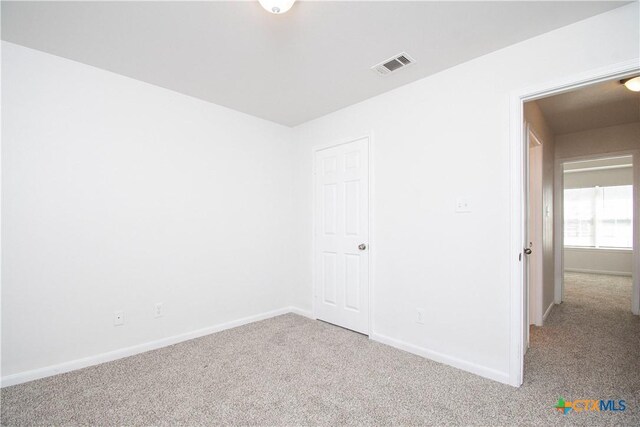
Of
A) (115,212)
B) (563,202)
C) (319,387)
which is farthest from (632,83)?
(115,212)

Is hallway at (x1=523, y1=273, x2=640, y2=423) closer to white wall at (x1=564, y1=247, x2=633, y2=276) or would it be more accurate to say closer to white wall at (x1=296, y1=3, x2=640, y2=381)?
white wall at (x1=296, y1=3, x2=640, y2=381)

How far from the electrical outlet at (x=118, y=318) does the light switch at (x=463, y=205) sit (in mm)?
3106

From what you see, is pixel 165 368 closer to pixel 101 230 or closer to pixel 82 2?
pixel 101 230

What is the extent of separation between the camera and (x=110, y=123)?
257cm

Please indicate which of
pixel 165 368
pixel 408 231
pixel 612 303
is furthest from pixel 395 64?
pixel 612 303

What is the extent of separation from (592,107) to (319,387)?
4266mm

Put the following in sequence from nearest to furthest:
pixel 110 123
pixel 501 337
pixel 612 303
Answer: pixel 501 337, pixel 110 123, pixel 612 303

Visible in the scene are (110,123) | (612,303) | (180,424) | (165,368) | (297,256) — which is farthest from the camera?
(612,303)

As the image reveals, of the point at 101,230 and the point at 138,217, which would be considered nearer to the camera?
the point at 101,230

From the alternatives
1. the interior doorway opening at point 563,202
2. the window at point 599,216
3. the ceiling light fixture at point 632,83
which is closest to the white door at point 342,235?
the interior doorway opening at point 563,202

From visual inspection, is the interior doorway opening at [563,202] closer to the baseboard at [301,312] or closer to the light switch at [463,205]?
the light switch at [463,205]

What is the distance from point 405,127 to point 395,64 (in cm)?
60

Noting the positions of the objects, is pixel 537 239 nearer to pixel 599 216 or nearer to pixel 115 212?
pixel 115 212

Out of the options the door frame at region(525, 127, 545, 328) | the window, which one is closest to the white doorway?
the door frame at region(525, 127, 545, 328)
